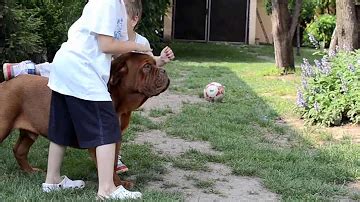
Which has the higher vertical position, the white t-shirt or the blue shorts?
the white t-shirt

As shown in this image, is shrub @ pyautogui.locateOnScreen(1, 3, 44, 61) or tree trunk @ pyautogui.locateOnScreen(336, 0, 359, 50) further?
tree trunk @ pyautogui.locateOnScreen(336, 0, 359, 50)

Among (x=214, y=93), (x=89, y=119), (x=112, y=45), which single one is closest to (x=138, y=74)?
(x=112, y=45)

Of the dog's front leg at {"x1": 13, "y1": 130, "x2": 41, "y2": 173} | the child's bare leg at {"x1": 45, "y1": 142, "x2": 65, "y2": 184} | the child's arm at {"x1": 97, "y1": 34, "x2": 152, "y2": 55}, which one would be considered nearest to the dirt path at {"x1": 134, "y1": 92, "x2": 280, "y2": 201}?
the child's bare leg at {"x1": 45, "y1": 142, "x2": 65, "y2": 184}

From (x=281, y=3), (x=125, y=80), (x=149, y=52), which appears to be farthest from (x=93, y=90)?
(x=281, y=3)

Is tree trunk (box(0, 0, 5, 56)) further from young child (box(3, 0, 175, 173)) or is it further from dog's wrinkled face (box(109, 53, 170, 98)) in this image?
dog's wrinkled face (box(109, 53, 170, 98))

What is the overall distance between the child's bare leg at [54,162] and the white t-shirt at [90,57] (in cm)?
45

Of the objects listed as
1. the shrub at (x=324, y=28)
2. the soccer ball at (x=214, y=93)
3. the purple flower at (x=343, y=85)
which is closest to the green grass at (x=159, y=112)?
the soccer ball at (x=214, y=93)

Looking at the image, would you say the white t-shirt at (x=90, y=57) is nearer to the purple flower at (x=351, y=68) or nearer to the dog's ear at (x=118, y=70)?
the dog's ear at (x=118, y=70)

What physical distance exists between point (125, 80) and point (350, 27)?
5928 mm

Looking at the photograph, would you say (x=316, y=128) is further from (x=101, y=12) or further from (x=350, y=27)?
(x=101, y=12)

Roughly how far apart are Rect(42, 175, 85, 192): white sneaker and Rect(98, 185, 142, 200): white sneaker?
38 centimetres

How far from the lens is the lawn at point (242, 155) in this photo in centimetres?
425

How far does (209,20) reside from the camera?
24.7 m

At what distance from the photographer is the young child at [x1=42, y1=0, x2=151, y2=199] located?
369 cm
